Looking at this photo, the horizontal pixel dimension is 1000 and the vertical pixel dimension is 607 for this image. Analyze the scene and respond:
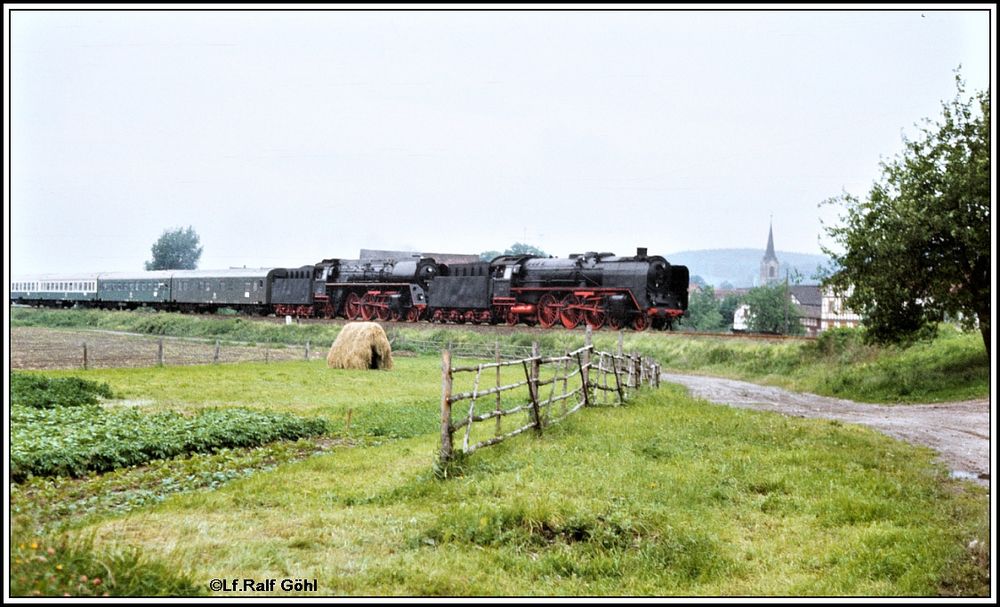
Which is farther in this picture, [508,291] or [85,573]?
[508,291]

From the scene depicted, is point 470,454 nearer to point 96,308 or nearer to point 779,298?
point 96,308

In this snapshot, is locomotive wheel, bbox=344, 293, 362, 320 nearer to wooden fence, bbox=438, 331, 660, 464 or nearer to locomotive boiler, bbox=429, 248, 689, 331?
locomotive boiler, bbox=429, 248, 689, 331

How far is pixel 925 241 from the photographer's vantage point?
25219 mm

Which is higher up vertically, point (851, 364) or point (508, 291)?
point (508, 291)

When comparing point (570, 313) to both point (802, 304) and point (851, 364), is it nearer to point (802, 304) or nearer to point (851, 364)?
point (851, 364)

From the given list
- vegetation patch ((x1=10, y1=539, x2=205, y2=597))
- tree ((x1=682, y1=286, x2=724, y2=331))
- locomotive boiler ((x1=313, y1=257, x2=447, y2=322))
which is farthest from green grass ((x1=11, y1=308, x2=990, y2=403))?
vegetation patch ((x1=10, y1=539, x2=205, y2=597))

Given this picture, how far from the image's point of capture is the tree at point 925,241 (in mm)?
24312

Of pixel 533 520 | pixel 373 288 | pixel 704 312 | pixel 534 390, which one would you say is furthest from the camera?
pixel 704 312

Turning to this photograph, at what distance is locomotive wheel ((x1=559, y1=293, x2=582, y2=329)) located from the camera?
37.4 m

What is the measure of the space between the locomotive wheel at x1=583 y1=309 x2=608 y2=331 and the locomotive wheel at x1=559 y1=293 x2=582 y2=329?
443 millimetres

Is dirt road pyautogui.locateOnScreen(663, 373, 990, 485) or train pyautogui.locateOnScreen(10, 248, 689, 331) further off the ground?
train pyautogui.locateOnScreen(10, 248, 689, 331)

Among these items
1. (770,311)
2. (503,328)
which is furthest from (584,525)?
(770,311)

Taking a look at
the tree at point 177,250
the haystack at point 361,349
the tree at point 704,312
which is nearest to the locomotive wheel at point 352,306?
the haystack at point 361,349

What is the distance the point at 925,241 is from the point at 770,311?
1453 inches
